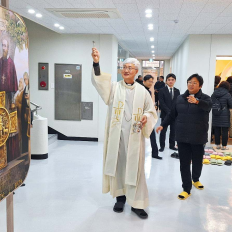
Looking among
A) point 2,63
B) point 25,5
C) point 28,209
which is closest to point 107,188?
point 28,209

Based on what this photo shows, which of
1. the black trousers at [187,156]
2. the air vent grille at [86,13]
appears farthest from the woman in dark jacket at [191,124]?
the air vent grille at [86,13]

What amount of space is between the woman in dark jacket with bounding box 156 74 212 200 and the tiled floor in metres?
→ 0.36

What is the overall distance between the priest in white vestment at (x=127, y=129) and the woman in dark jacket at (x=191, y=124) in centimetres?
59

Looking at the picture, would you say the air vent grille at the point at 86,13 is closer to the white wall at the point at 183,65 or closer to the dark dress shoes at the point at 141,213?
the white wall at the point at 183,65

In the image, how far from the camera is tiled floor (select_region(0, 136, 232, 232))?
2.64m

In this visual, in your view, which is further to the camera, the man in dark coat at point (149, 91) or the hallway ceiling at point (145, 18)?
the man in dark coat at point (149, 91)

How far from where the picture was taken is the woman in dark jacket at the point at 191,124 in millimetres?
3137

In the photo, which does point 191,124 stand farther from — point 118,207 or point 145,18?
point 145,18

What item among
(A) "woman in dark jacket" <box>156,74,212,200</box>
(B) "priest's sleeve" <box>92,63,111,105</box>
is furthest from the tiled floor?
(B) "priest's sleeve" <box>92,63,111,105</box>

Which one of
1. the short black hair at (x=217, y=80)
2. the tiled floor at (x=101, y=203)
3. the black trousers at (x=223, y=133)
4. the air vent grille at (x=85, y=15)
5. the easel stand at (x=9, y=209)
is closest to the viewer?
the easel stand at (x=9, y=209)

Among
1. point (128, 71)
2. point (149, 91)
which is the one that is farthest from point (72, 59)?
point (128, 71)

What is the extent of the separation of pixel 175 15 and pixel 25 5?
2462 millimetres

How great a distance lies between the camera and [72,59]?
21.2ft

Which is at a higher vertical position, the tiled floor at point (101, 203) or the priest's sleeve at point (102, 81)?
the priest's sleeve at point (102, 81)
